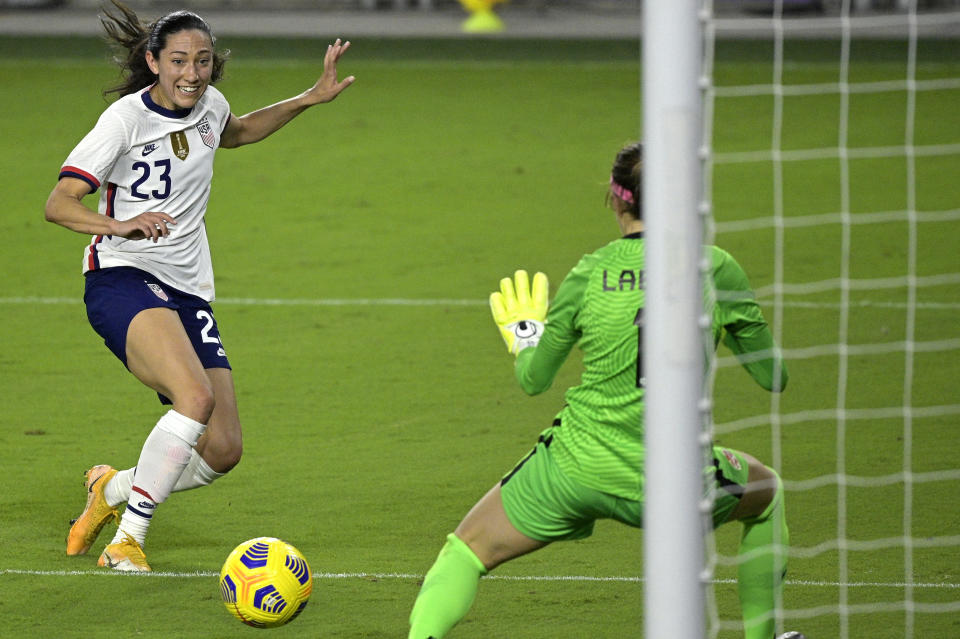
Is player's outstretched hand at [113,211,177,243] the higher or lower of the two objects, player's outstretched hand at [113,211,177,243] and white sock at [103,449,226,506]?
the higher

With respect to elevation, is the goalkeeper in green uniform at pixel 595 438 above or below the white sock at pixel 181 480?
above

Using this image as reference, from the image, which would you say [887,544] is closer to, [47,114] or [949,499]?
[949,499]

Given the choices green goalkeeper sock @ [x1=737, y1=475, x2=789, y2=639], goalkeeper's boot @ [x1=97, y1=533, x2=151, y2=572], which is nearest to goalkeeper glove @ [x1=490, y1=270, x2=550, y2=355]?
green goalkeeper sock @ [x1=737, y1=475, x2=789, y2=639]

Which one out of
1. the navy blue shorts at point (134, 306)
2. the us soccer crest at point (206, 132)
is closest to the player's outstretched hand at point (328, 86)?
the us soccer crest at point (206, 132)

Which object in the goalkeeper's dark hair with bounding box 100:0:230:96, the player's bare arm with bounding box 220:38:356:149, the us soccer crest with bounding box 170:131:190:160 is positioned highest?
the goalkeeper's dark hair with bounding box 100:0:230:96

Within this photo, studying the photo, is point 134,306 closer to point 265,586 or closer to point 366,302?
point 265,586

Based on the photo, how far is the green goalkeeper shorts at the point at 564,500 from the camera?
4.02 metres

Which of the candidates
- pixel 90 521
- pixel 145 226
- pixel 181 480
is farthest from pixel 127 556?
pixel 145 226

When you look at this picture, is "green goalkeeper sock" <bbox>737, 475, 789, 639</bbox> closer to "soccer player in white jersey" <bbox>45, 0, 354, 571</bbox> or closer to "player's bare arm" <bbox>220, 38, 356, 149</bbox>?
"soccer player in white jersey" <bbox>45, 0, 354, 571</bbox>

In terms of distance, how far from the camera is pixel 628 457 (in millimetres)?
3967

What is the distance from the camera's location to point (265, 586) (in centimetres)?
474

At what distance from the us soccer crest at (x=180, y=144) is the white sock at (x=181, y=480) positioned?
3.66 ft

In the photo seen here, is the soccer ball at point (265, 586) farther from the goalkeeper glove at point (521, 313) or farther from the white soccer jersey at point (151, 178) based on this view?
the white soccer jersey at point (151, 178)

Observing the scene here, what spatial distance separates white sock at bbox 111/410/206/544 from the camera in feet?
17.2
